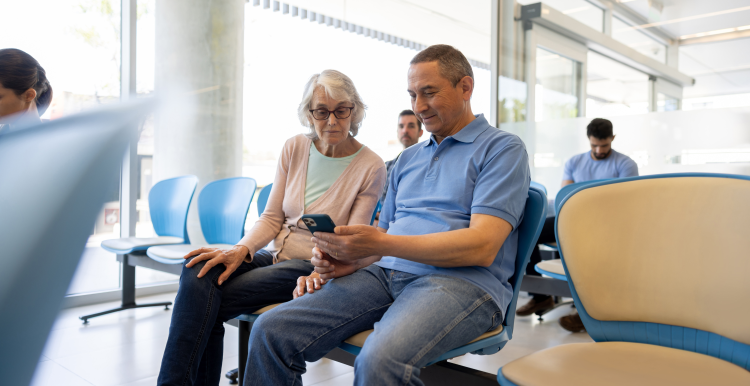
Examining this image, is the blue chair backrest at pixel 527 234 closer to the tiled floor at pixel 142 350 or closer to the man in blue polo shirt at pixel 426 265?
the man in blue polo shirt at pixel 426 265

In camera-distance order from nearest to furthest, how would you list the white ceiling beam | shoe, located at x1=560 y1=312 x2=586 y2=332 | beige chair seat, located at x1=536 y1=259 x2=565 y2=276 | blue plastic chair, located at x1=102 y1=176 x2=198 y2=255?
1. beige chair seat, located at x1=536 y1=259 x2=565 y2=276
2. shoe, located at x1=560 y1=312 x2=586 y2=332
3. blue plastic chair, located at x1=102 y1=176 x2=198 y2=255
4. the white ceiling beam

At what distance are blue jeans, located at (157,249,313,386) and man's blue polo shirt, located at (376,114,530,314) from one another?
0.33m

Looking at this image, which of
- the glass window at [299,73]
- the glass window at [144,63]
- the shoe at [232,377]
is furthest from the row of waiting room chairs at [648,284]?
the glass window at [144,63]

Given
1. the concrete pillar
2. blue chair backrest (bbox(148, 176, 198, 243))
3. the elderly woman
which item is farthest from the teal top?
the concrete pillar

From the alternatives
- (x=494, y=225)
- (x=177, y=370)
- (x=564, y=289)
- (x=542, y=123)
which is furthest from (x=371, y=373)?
(x=542, y=123)

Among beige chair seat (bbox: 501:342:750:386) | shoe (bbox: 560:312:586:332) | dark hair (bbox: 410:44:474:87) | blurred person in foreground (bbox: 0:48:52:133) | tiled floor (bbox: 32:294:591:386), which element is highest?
dark hair (bbox: 410:44:474:87)

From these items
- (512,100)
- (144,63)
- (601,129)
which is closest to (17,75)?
(144,63)

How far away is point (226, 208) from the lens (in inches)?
123

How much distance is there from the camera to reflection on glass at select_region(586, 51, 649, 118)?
377cm

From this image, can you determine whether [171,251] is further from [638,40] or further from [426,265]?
[638,40]

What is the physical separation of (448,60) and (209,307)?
977mm

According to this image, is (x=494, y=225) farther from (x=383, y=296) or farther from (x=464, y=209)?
(x=383, y=296)

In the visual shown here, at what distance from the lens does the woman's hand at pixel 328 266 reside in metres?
1.35

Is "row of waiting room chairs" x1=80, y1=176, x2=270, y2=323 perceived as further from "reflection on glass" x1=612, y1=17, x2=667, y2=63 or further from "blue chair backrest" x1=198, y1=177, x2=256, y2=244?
"reflection on glass" x1=612, y1=17, x2=667, y2=63
